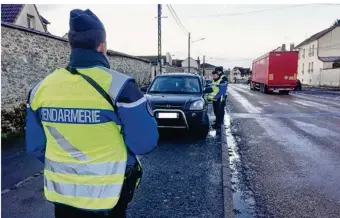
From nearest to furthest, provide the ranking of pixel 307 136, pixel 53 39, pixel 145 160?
pixel 145 160 < pixel 307 136 < pixel 53 39

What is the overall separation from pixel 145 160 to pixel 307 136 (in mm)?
4853

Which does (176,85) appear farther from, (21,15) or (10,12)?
(21,15)

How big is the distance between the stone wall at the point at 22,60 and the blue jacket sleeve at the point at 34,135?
6579 millimetres

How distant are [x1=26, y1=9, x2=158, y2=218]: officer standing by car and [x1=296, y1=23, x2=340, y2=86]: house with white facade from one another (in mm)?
48059

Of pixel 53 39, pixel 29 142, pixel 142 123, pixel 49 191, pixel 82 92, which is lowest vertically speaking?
pixel 49 191

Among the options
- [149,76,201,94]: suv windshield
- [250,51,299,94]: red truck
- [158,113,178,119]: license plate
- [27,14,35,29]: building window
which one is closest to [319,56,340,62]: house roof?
[250,51,299,94]: red truck

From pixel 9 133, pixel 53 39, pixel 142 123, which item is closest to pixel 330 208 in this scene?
pixel 142 123

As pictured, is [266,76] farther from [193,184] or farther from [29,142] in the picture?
[29,142]

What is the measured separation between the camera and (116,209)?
190 centimetres

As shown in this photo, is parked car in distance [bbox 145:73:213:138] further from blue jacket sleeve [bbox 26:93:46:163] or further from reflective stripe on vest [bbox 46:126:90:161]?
reflective stripe on vest [bbox 46:126:90:161]

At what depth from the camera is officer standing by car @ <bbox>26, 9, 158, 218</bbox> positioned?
5.68 ft

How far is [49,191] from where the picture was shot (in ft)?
6.20

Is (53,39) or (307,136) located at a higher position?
(53,39)

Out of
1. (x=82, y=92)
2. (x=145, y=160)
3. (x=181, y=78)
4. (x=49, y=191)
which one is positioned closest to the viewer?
(x=82, y=92)
